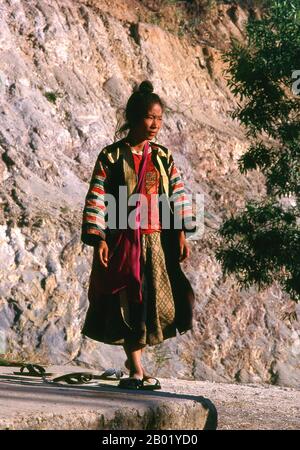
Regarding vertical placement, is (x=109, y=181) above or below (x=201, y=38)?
below

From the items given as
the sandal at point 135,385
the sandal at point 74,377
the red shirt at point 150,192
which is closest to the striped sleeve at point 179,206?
the red shirt at point 150,192

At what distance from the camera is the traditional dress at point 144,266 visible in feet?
19.0

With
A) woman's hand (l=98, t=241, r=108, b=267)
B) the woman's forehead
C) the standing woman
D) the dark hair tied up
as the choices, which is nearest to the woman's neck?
the standing woman

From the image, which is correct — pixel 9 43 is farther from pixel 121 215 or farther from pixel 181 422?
pixel 181 422

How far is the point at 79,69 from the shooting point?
1445cm

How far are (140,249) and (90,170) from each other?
23.3 ft

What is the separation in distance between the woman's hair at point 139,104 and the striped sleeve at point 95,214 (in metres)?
0.40

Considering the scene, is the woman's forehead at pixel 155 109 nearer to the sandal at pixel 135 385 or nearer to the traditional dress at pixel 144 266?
the traditional dress at pixel 144 266

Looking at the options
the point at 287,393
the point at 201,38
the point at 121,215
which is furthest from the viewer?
the point at 201,38

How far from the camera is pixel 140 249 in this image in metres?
5.83

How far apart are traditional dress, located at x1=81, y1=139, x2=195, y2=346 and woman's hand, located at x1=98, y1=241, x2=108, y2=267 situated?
1.4 inches

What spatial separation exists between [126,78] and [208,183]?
2241 millimetres
